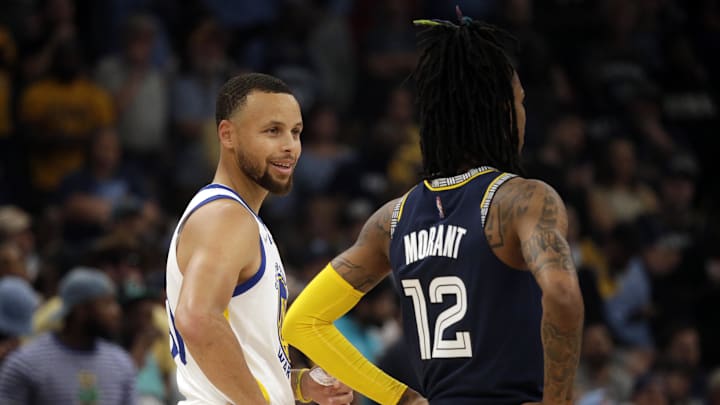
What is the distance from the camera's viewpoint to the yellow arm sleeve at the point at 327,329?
14.8 feet

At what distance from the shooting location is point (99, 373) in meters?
7.31

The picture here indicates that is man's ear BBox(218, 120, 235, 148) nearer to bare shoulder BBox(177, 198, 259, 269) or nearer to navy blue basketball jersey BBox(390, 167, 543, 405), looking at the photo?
bare shoulder BBox(177, 198, 259, 269)

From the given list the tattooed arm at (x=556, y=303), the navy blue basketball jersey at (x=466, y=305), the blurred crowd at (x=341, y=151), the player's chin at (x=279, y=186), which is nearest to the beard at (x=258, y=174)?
the player's chin at (x=279, y=186)

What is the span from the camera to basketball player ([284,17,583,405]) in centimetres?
369

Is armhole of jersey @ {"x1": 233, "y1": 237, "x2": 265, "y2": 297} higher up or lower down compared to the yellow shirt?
higher up

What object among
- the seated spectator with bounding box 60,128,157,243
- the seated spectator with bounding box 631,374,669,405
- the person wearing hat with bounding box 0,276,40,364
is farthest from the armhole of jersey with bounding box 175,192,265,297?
the seated spectator with bounding box 631,374,669,405

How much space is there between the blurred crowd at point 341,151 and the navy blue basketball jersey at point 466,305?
340 cm

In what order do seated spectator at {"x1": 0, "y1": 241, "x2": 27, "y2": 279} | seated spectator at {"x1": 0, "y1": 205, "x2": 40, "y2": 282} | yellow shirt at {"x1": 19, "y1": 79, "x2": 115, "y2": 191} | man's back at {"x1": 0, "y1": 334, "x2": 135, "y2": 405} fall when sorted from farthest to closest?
yellow shirt at {"x1": 19, "y1": 79, "x2": 115, "y2": 191}, seated spectator at {"x1": 0, "y1": 205, "x2": 40, "y2": 282}, seated spectator at {"x1": 0, "y1": 241, "x2": 27, "y2": 279}, man's back at {"x1": 0, "y1": 334, "x2": 135, "y2": 405}

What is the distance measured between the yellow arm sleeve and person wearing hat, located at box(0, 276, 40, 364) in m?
3.28

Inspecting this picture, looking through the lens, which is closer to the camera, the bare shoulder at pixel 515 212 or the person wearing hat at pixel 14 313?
the bare shoulder at pixel 515 212

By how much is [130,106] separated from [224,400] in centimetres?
693

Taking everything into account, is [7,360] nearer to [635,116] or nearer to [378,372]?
[378,372]

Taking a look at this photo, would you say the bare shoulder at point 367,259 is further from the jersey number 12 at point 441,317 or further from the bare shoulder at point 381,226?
the jersey number 12 at point 441,317

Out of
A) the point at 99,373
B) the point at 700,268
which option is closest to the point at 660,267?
the point at 700,268
